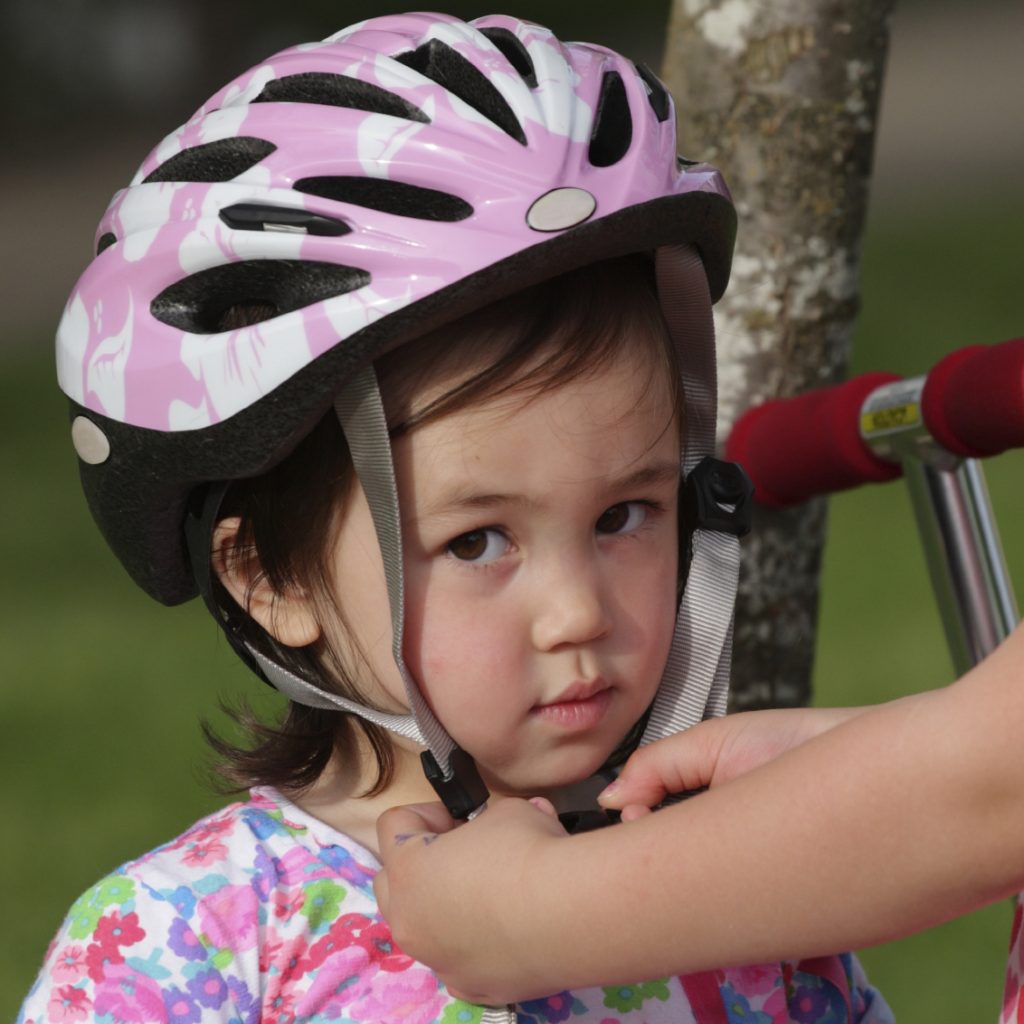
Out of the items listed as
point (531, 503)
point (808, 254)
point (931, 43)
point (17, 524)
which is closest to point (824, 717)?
point (531, 503)

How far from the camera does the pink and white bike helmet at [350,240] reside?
2354 mm

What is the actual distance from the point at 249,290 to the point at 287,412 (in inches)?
8.1

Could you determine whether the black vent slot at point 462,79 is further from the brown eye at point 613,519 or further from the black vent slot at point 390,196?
the brown eye at point 613,519

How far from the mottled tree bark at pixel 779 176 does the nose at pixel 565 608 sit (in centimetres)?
113

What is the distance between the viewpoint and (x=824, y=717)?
2264 millimetres

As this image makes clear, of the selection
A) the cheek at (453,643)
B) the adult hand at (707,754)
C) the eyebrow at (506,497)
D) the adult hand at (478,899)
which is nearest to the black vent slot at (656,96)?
the eyebrow at (506,497)

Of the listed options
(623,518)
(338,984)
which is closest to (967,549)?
(623,518)

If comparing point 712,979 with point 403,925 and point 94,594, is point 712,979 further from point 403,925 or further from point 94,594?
point 94,594

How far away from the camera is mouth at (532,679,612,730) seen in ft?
8.08

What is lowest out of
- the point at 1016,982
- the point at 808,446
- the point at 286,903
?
the point at 1016,982

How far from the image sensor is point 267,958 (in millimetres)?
2410

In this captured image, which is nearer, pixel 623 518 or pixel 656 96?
pixel 623 518

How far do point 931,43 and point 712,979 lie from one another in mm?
19558

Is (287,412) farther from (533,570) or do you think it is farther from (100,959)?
(100,959)
